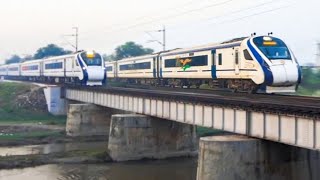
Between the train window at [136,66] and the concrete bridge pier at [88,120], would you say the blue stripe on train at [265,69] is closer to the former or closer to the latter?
the train window at [136,66]

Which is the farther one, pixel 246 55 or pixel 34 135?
pixel 34 135

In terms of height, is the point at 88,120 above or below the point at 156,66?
below

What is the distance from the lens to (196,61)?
137 feet

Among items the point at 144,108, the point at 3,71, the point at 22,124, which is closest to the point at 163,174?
the point at 144,108

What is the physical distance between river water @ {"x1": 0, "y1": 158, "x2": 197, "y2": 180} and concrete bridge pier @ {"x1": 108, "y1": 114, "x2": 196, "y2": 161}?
2.70ft

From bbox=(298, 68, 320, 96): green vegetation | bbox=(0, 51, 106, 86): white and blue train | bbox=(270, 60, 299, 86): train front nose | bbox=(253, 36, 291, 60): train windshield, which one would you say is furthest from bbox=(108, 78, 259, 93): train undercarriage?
bbox=(298, 68, 320, 96): green vegetation

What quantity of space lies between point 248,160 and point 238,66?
11.9m

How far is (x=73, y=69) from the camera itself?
59.9m

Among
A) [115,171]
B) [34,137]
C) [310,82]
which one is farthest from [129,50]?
[115,171]

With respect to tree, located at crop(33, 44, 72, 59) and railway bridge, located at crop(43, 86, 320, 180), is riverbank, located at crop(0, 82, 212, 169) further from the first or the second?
tree, located at crop(33, 44, 72, 59)

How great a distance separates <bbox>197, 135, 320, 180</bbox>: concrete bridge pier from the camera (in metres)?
23.0

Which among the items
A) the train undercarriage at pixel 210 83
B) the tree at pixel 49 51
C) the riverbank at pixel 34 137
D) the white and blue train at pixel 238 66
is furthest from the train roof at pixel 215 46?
the tree at pixel 49 51

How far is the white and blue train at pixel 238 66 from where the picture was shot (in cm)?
3111

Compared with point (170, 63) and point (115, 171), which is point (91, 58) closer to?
point (170, 63)
